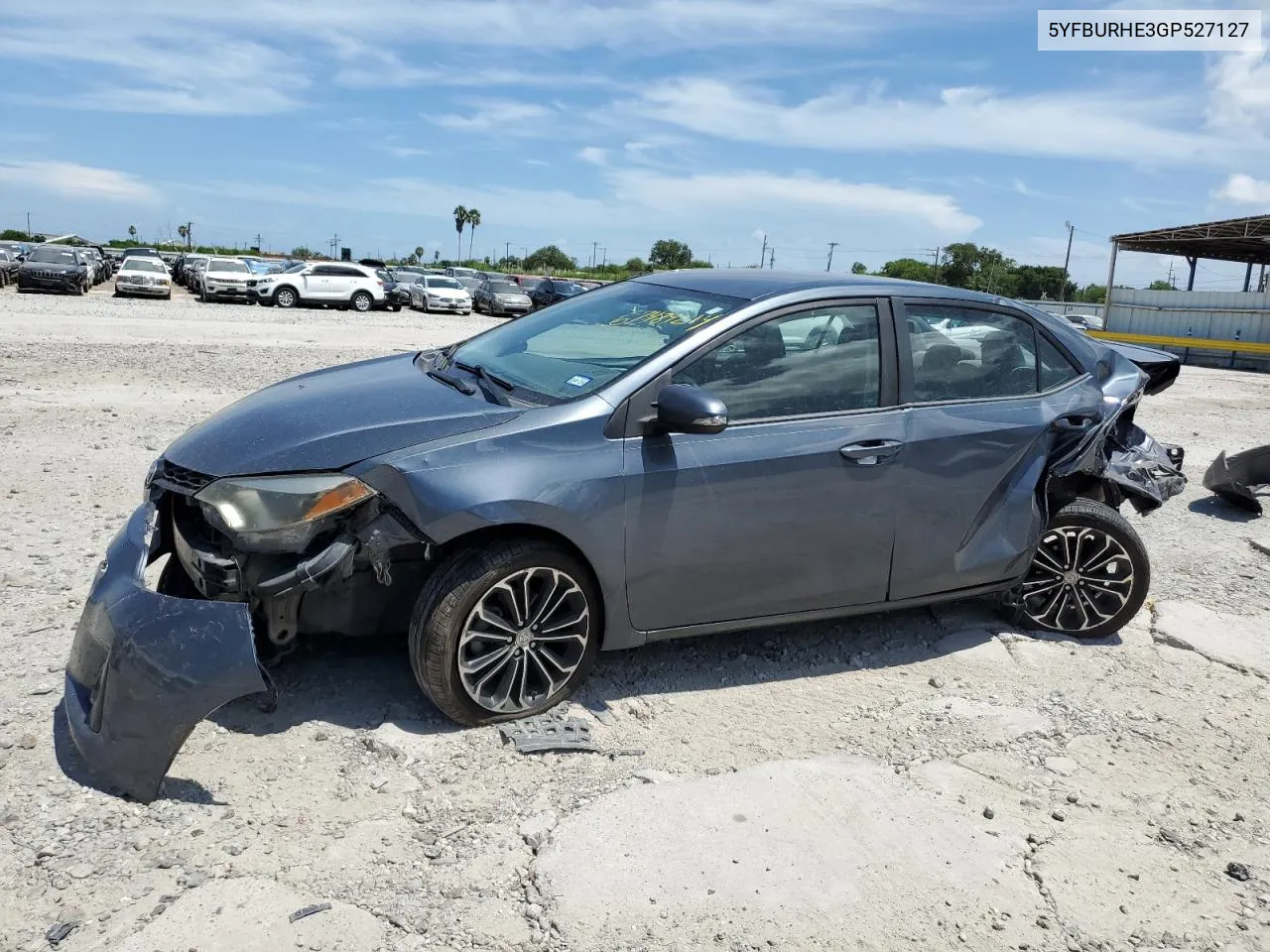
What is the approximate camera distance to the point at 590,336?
4453mm

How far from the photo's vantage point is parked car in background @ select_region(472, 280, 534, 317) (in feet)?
123

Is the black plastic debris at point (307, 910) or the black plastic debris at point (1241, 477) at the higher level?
the black plastic debris at point (1241, 477)

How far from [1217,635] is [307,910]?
471 cm

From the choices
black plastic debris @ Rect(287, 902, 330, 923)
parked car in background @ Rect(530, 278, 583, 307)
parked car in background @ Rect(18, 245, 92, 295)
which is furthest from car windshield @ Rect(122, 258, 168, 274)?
black plastic debris @ Rect(287, 902, 330, 923)

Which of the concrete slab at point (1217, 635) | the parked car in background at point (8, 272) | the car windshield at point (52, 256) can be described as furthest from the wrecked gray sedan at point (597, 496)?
the parked car in background at point (8, 272)

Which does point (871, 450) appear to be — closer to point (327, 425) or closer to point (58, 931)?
point (327, 425)

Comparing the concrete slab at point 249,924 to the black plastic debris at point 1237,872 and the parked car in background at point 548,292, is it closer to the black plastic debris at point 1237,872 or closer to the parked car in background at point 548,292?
the black plastic debris at point 1237,872

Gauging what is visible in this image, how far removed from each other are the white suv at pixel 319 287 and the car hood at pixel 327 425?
2948 centimetres

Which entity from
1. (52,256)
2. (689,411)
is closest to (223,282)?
(52,256)

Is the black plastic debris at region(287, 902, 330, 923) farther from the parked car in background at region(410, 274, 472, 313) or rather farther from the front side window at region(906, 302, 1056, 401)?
the parked car in background at region(410, 274, 472, 313)

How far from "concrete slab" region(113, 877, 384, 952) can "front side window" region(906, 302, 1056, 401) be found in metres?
3.02

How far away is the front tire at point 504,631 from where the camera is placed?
141 inches

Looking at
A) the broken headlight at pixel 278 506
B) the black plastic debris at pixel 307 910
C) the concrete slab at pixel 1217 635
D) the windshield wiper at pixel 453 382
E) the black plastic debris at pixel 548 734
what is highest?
the windshield wiper at pixel 453 382

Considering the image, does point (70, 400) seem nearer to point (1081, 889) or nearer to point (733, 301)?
point (733, 301)
